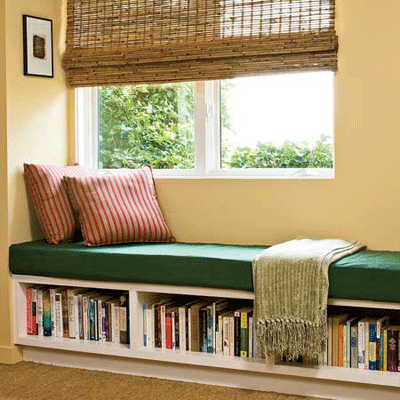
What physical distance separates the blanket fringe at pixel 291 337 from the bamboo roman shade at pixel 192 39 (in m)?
1.22

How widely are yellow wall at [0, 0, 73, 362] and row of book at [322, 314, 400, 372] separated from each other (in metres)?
1.58

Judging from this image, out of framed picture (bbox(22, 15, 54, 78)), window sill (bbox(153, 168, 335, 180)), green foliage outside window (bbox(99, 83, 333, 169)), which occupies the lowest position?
window sill (bbox(153, 168, 335, 180))

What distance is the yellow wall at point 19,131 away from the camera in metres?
4.00

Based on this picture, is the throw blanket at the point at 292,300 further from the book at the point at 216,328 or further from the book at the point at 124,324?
the book at the point at 124,324

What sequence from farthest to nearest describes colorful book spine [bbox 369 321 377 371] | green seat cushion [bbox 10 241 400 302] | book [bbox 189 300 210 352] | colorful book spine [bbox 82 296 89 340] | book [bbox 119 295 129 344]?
1. colorful book spine [bbox 82 296 89 340]
2. book [bbox 119 295 129 344]
3. book [bbox 189 300 210 352]
4. colorful book spine [bbox 369 321 377 371]
5. green seat cushion [bbox 10 241 400 302]

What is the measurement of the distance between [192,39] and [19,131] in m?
0.97

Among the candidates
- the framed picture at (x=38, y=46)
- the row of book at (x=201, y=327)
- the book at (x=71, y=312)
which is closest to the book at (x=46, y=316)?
the book at (x=71, y=312)

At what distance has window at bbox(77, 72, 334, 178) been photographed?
4004 mm

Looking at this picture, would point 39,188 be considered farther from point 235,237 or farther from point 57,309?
point 235,237

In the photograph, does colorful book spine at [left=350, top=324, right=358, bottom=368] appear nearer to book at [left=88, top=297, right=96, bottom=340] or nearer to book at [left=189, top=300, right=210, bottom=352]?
book at [left=189, top=300, right=210, bottom=352]

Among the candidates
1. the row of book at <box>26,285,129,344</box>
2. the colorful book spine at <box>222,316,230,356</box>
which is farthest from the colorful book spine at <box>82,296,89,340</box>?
the colorful book spine at <box>222,316,230,356</box>

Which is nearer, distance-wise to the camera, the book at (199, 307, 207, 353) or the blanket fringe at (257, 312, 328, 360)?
the blanket fringe at (257, 312, 328, 360)

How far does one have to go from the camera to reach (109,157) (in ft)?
14.8

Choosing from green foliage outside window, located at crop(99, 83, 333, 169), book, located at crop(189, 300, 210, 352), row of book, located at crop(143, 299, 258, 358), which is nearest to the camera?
row of book, located at crop(143, 299, 258, 358)
